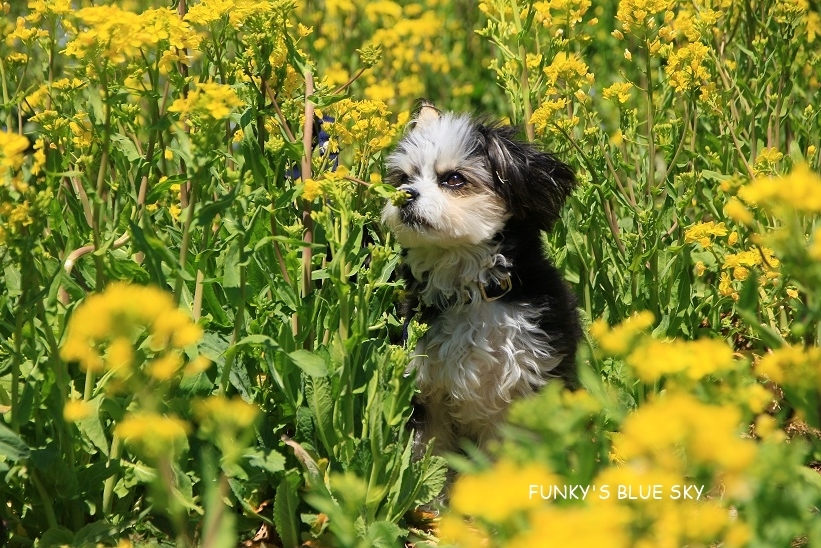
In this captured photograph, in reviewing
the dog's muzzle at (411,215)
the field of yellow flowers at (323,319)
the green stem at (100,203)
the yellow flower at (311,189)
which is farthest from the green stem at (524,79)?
the green stem at (100,203)

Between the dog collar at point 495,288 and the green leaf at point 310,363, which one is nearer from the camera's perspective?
the green leaf at point 310,363

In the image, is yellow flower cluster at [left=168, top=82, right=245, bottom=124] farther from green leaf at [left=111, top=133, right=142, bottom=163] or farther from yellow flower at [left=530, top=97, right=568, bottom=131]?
yellow flower at [left=530, top=97, right=568, bottom=131]

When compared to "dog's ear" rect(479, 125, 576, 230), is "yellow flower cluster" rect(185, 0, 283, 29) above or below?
above

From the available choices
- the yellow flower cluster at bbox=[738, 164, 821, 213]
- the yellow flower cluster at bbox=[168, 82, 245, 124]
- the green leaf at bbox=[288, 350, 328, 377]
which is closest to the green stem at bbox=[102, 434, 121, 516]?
the green leaf at bbox=[288, 350, 328, 377]

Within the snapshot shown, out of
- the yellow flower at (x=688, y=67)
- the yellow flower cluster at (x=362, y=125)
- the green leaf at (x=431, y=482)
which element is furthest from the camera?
the yellow flower at (x=688, y=67)

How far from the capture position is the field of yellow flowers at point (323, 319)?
3.87 feet

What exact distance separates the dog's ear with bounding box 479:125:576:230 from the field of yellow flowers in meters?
0.10

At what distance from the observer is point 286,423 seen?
236 cm

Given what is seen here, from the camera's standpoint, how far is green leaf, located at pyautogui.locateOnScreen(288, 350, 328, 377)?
80.0 inches

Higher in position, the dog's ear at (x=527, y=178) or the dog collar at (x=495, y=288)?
the dog's ear at (x=527, y=178)

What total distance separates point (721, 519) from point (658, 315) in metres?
2.08

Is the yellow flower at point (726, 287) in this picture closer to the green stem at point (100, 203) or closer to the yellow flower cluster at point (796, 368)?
the yellow flower cluster at point (796, 368)

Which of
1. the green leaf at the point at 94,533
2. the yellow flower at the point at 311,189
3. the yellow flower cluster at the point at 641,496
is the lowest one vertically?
the green leaf at the point at 94,533

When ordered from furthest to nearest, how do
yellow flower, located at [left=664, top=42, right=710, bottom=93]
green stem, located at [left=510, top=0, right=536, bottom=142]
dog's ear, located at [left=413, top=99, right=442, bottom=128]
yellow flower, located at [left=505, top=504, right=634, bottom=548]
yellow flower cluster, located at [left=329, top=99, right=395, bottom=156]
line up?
dog's ear, located at [left=413, top=99, right=442, bottom=128] < green stem, located at [left=510, top=0, right=536, bottom=142] < yellow flower, located at [left=664, top=42, right=710, bottom=93] < yellow flower cluster, located at [left=329, top=99, right=395, bottom=156] < yellow flower, located at [left=505, top=504, right=634, bottom=548]
